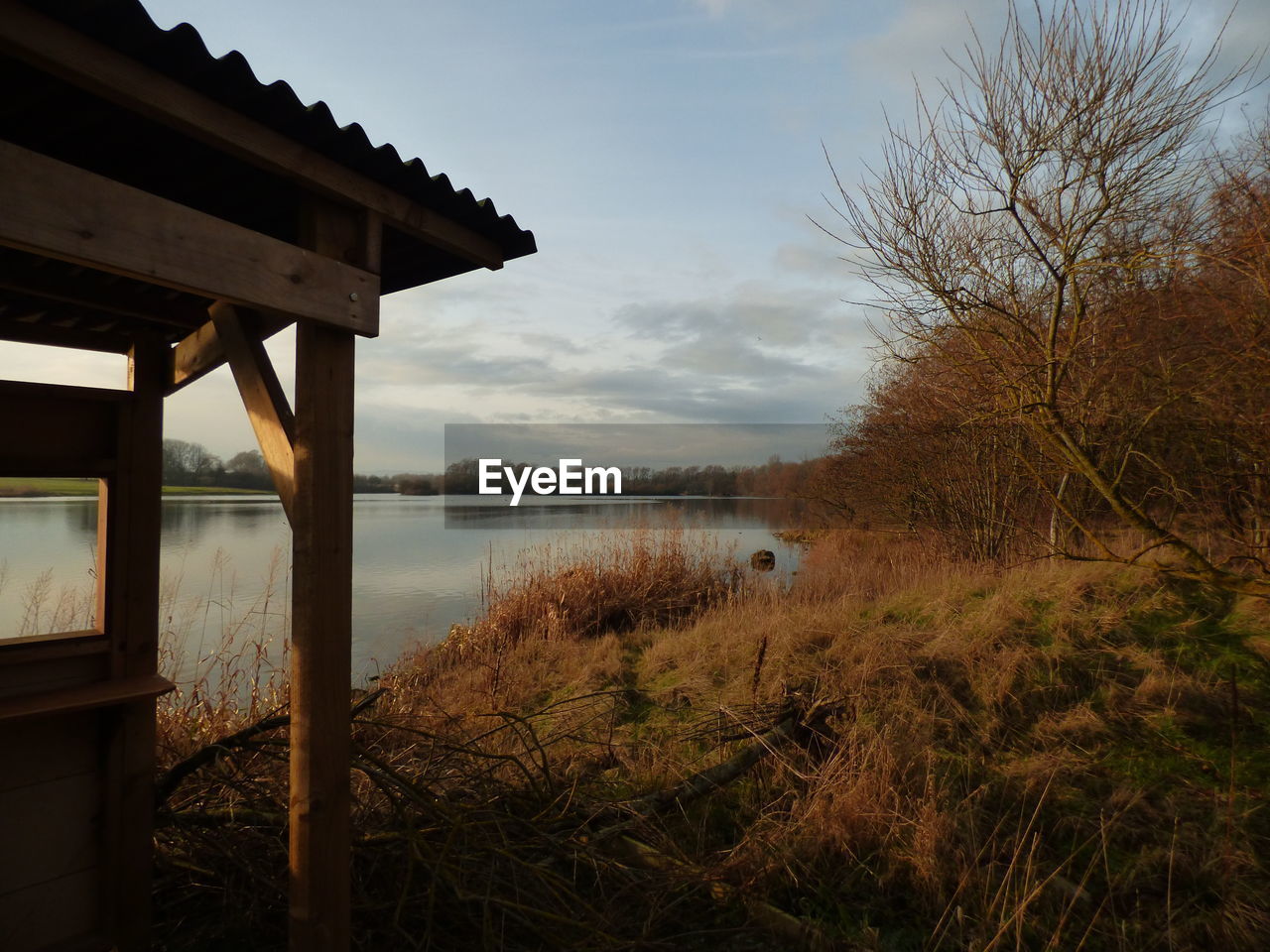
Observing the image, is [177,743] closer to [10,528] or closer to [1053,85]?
[10,528]

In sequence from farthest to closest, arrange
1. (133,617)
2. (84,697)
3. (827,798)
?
(827,798) → (133,617) → (84,697)

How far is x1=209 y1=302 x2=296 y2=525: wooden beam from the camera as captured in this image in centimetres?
238

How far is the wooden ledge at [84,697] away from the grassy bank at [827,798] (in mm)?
618

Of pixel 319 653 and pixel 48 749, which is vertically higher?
pixel 319 653

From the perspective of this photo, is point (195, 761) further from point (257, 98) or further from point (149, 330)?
point (257, 98)

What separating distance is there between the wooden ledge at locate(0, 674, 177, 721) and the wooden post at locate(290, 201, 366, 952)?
798 mm

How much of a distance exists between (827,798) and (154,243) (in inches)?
146

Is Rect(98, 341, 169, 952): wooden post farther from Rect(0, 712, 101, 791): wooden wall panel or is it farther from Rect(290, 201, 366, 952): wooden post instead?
Rect(290, 201, 366, 952): wooden post

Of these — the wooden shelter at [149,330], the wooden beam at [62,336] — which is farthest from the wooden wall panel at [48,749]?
the wooden beam at [62,336]

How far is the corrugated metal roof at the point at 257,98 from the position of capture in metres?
1.71

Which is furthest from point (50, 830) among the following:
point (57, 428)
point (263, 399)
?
point (263, 399)

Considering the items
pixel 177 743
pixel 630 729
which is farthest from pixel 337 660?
pixel 630 729

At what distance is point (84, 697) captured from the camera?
2.65 metres

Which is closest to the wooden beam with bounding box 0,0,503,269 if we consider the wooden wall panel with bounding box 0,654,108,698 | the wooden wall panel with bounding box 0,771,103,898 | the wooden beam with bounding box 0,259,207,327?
the wooden beam with bounding box 0,259,207,327
